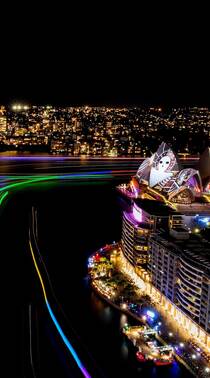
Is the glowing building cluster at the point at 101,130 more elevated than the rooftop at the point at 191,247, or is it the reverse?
the glowing building cluster at the point at 101,130

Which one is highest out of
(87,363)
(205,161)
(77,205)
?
(205,161)

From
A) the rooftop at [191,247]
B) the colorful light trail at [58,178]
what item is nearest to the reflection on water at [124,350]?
the colorful light trail at [58,178]

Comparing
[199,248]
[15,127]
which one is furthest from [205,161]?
[15,127]

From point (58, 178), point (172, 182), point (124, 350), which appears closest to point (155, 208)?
point (172, 182)

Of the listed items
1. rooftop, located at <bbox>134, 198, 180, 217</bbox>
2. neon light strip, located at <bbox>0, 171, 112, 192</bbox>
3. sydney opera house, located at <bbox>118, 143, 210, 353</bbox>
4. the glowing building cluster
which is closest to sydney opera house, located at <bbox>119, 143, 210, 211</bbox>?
sydney opera house, located at <bbox>118, 143, 210, 353</bbox>

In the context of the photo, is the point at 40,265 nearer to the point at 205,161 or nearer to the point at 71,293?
the point at 71,293

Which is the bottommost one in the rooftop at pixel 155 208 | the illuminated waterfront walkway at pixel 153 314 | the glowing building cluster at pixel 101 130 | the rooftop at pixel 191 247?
the illuminated waterfront walkway at pixel 153 314

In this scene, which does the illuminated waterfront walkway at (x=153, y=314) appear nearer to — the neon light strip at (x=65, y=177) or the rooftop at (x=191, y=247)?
the rooftop at (x=191, y=247)

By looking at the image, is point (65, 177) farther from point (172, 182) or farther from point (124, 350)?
point (124, 350)

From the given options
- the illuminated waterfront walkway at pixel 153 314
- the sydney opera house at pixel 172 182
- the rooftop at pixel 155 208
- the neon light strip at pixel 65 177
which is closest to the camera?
the illuminated waterfront walkway at pixel 153 314

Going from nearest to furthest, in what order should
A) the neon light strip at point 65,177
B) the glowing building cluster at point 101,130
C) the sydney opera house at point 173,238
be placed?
1. the sydney opera house at point 173,238
2. the neon light strip at point 65,177
3. the glowing building cluster at point 101,130

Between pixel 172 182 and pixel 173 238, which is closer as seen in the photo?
pixel 173 238
